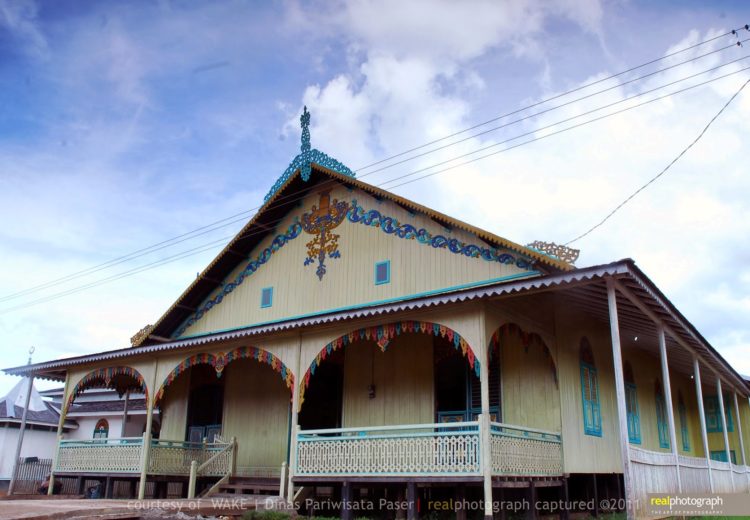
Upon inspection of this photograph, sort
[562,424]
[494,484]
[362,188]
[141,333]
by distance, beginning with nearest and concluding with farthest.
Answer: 1. [494,484]
2. [562,424]
3. [362,188]
4. [141,333]

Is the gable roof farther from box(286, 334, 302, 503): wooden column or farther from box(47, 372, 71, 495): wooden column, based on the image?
box(286, 334, 302, 503): wooden column

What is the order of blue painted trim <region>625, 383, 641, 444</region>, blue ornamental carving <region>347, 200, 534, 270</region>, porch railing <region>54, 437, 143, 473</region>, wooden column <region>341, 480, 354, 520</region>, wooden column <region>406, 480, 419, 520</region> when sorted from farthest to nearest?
porch railing <region>54, 437, 143, 473</region>
blue painted trim <region>625, 383, 641, 444</region>
blue ornamental carving <region>347, 200, 534, 270</region>
wooden column <region>341, 480, 354, 520</region>
wooden column <region>406, 480, 419, 520</region>

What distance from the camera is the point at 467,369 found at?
1462cm

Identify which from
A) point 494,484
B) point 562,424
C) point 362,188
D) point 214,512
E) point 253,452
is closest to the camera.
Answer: point 494,484

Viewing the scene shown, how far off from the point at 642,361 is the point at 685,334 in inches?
139

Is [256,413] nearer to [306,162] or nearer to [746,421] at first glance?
[306,162]

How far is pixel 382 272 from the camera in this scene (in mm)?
16031

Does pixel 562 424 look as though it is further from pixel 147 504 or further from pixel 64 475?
pixel 64 475

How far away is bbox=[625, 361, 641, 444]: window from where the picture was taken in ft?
53.5

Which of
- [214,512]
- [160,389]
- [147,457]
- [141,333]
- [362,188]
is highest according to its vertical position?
[362,188]

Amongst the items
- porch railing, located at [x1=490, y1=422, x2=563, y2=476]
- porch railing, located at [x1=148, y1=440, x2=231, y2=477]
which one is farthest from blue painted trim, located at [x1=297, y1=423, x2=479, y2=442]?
porch railing, located at [x1=148, y1=440, x2=231, y2=477]

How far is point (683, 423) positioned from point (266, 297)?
13183 millimetres

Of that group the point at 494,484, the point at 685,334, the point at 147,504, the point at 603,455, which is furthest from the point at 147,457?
the point at 685,334

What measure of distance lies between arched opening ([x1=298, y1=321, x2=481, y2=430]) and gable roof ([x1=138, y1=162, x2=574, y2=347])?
9.51 feet
